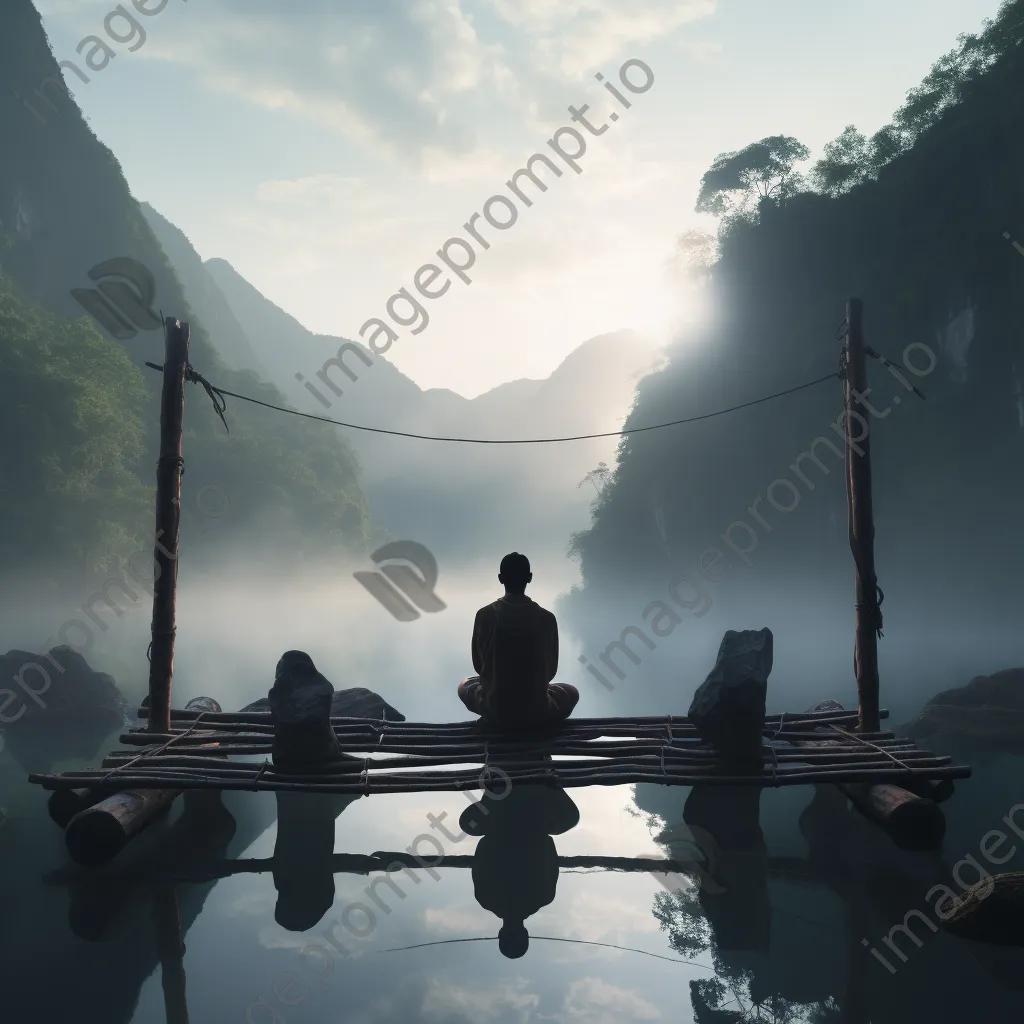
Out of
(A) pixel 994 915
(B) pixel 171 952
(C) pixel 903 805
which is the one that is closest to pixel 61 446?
(B) pixel 171 952

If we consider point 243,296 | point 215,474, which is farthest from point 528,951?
point 243,296

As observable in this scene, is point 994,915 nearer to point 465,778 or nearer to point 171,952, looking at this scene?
point 465,778

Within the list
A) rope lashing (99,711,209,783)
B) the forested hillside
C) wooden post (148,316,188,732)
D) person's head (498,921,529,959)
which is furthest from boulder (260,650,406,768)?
the forested hillside

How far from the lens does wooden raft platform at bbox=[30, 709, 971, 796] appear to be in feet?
21.6

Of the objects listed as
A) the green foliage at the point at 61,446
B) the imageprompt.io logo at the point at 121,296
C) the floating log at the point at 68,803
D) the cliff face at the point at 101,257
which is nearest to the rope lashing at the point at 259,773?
the floating log at the point at 68,803

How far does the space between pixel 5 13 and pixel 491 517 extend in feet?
314

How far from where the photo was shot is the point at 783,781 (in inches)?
263

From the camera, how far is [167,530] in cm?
801

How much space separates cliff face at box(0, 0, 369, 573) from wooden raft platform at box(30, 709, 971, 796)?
37100 millimetres

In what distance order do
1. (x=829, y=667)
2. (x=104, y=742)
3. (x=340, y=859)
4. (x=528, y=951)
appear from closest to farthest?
1. (x=528, y=951)
2. (x=340, y=859)
3. (x=104, y=742)
4. (x=829, y=667)

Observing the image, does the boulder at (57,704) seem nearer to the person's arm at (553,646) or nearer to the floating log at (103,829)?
the floating log at (103,829)

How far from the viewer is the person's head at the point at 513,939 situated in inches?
Answer: 193

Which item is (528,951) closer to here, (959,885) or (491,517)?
(959,885)

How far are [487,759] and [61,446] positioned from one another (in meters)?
26.6
